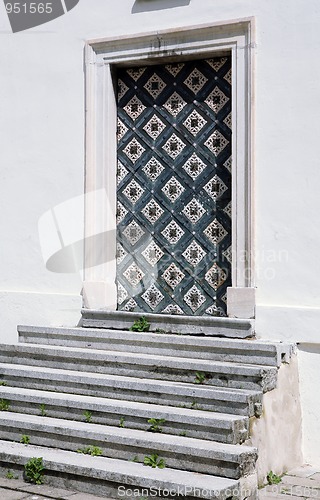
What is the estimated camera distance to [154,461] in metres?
5.71

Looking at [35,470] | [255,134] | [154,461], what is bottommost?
[35,470]

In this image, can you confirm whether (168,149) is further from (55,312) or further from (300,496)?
(300,496)

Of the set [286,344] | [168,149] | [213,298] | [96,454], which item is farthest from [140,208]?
[96,454]

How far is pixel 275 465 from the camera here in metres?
6.16

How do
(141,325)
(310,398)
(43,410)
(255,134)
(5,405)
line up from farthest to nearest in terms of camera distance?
1. (141,325)
2. (255,134)
3. (5,405)
4. (310,398)
5. (43,410)

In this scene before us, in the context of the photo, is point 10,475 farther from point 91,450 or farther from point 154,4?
point 154,4

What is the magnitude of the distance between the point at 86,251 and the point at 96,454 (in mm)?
2437

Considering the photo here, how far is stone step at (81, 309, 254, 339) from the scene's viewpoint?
6.86 meters

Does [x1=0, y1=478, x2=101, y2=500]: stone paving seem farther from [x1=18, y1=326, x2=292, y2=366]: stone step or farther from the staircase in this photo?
[x1=18, y1=326, x2=292, y2=366]: stone step

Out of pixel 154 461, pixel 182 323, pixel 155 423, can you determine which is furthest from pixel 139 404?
pixel 182 323

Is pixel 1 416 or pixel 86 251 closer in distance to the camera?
pixel 1 416

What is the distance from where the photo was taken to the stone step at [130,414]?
5.72 m

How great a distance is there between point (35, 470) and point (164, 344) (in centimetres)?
156

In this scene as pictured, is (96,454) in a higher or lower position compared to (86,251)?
lower
